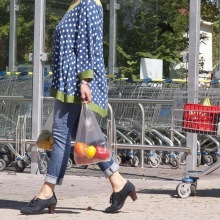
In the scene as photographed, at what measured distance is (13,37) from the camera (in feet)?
39.7

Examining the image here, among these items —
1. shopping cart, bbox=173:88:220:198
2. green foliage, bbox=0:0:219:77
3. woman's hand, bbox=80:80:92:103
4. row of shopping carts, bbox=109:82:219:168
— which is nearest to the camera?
woman's hand, bbox=80:80:92:103

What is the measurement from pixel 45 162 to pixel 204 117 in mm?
3610

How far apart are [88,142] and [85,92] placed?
0.42 meters

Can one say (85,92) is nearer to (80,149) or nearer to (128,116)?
(80,149)

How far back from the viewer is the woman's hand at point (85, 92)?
7035 mm

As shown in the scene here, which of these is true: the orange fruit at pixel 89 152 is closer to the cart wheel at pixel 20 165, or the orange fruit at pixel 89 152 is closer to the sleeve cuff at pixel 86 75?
the sleeve cuff at pixel 86 75

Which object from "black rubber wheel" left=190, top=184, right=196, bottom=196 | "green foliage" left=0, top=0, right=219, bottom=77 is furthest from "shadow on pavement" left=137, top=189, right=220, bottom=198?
"green foliage" left=0, top=0, right=219, bottom=77

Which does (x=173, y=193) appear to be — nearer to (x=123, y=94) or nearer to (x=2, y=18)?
(x=123, y=94)

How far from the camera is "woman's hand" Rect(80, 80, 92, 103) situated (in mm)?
7035

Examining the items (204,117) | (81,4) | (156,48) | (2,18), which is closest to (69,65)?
(81,4)

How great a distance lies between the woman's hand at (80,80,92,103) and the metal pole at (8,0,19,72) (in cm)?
516

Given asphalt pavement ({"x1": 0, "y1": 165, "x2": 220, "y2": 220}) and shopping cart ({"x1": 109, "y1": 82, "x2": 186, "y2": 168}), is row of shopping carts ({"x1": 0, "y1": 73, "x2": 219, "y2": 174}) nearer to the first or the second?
shopping cart ({"x1": 109, "y1": 82, "x2": 186, "y2": 168})

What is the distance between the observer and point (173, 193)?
9.03 m

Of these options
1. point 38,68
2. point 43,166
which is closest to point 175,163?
point 43,166
